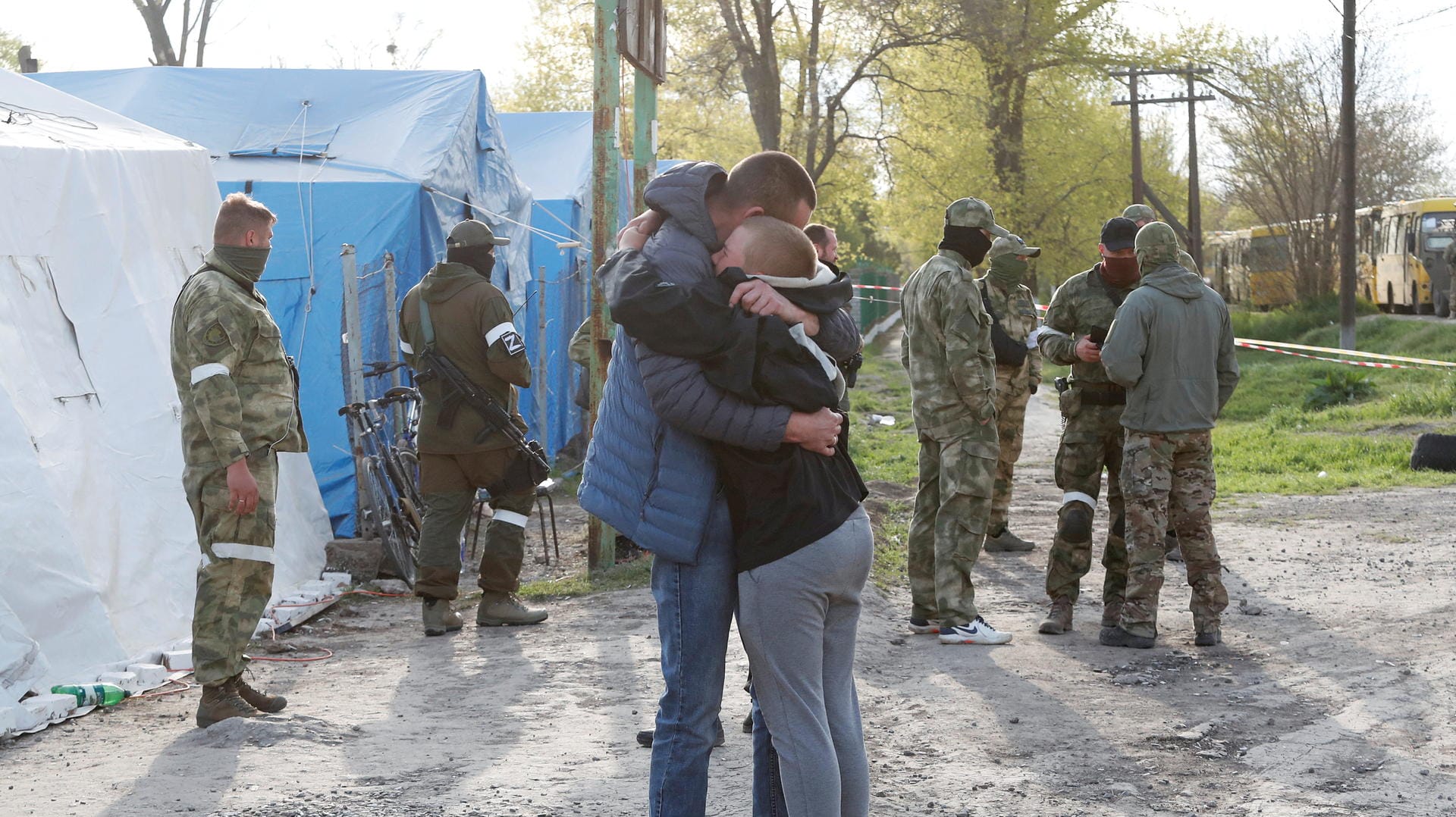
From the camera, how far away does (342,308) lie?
10281mm

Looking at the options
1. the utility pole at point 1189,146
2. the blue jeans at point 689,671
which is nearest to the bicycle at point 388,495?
the blue jeans at point 689,671

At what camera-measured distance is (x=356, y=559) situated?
8648 millimetres

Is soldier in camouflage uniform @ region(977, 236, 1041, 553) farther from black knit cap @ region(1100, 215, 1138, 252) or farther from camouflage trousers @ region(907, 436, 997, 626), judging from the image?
camouflage trousers @ region(907, 436, 997, 626)

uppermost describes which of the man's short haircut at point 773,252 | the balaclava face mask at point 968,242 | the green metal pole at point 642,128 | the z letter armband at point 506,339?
the green metal pole at point 642,128

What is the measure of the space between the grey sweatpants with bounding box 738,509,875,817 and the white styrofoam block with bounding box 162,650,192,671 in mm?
3973

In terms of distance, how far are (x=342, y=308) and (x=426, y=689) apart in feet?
17.0

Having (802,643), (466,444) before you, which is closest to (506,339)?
(466,444)

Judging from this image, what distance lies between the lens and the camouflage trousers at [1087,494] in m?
6.66

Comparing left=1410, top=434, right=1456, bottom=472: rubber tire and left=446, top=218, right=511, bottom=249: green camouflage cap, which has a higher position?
left=446, top=218, right=511, bottom=249: green camouflage cap

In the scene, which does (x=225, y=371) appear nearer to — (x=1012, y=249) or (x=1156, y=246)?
(x=1156, y=246)

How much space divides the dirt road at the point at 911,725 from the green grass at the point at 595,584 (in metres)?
0.39

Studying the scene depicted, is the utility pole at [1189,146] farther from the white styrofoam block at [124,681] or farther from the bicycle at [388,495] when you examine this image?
the white styrofoam block at [124,681]

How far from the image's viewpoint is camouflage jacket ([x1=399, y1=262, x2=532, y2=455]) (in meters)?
6.89

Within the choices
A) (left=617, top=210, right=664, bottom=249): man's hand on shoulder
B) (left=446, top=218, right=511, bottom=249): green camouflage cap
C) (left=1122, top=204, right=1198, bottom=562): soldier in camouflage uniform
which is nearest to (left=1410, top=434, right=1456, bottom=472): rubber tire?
(left=1122, top=204, right=1198, bottom=562): soldier in camouflage uniform
